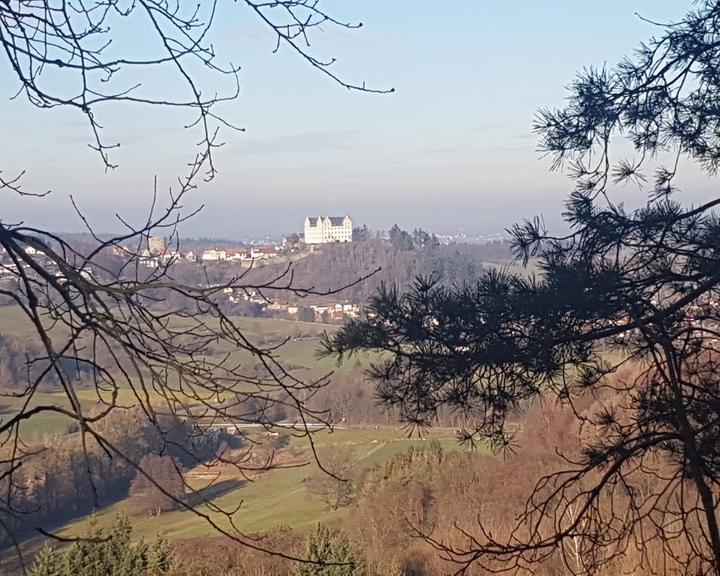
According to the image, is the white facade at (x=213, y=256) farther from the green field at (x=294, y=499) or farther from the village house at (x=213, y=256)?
the green field at (x=294, y=499)

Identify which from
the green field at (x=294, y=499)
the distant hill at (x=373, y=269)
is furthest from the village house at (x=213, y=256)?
the green field at (x=294, y=499)

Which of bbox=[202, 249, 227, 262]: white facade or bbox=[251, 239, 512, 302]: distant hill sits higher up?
bbox=[202, 249, 227, 262]: white facade

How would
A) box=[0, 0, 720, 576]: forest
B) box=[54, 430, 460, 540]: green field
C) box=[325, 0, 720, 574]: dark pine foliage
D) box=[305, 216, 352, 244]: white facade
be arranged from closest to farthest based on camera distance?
box=[0, 0, 720, 576]: forest, box=[325, 0, 720, 574]: dark pine foliage, box=[54, 430, 460, 540]: green field, box=[305, 216, 352, 244]: white facade

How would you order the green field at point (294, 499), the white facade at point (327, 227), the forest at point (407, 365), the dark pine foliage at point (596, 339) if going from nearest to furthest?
the forest at point (407, 365) → the dark pine foliage at point (596, 339) → the green field at point (294, 499) → the white facade at point (327, 227)

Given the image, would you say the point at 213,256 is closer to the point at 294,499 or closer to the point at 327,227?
the point at 294,499

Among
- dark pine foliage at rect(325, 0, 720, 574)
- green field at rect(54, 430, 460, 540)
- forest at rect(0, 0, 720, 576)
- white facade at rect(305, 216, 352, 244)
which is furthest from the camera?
white facade at rect(305, 216, 352, 244)

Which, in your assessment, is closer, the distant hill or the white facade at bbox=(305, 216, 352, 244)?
the distant hill

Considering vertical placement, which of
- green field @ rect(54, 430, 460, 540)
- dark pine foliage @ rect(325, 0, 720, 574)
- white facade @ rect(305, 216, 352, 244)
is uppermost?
white facade @ rect(305, 216, 352, 244)

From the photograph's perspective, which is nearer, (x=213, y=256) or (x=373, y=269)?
(x=373, y=269)

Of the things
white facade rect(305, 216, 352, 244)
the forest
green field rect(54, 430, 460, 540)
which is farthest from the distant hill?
white facade rect(305, 216, 352, 244)

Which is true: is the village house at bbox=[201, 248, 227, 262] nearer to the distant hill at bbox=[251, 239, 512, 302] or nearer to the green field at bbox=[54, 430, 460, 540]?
the distant hill at bbox=[251, 239, 512, 302]

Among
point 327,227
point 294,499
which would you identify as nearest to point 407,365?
point 294,499

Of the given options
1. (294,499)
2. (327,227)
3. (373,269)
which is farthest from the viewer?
(327,227)

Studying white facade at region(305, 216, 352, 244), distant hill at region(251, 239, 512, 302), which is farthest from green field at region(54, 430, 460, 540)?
white facade at region(305, 216, 352, 244)
